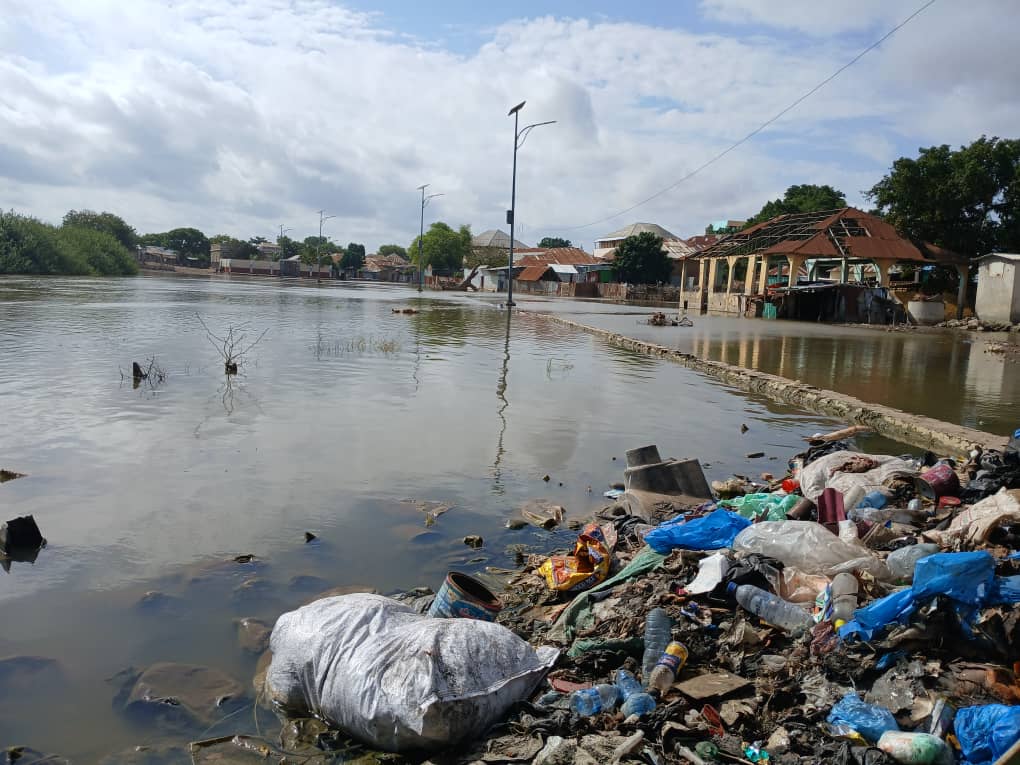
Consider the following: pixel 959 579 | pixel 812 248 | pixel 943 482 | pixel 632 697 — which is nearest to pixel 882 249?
pixel 812 248

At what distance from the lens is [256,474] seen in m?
6.71

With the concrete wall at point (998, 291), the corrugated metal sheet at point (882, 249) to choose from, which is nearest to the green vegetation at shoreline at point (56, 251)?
the corrugated metal sheet at point (882, 249)

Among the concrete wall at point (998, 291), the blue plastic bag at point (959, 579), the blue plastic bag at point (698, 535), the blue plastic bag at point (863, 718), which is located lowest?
the blue plastic bag at point (863, 718)

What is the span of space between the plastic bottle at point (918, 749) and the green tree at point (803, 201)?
51.4 m

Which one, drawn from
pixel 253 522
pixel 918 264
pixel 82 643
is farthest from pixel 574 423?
pixel 918 264

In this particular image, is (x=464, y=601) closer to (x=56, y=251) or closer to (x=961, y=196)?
(x=961, y=196)

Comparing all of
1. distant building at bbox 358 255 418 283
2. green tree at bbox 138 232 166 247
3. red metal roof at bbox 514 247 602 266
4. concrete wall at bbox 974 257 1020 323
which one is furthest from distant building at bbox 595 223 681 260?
green tree at bbox 138 232 166 247

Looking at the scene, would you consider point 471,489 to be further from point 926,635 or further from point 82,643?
point 926,635

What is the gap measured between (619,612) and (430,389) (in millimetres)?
7949

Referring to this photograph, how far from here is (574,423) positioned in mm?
9500

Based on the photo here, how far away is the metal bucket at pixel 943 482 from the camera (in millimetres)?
5453

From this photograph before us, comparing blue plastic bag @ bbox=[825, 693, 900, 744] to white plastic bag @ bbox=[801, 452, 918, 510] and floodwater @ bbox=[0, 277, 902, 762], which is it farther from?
white plastic bag @ bbox=[801, 452, 918, 510]

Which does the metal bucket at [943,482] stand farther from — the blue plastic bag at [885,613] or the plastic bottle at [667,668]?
the plastic bottle at [667,668]

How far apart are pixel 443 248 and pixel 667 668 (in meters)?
88.1
